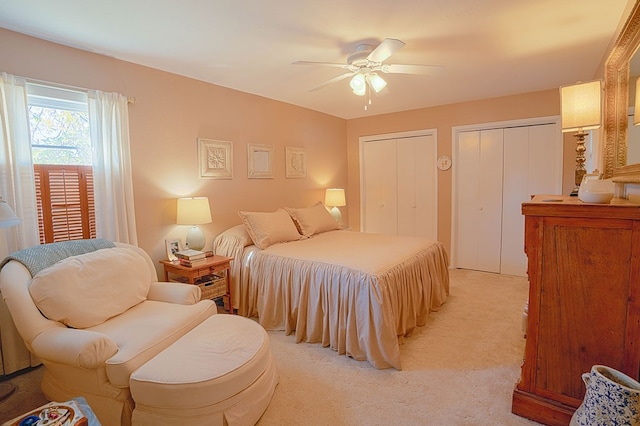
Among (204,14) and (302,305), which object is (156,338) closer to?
(302,305)

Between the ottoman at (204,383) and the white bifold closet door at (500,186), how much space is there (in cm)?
373

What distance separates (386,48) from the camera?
2.13 metres

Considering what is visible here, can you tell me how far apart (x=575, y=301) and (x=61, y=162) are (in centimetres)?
354

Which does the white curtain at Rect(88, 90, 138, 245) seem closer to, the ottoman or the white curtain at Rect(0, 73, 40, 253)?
the white curtain at Rect(0, 73, 40, 253)

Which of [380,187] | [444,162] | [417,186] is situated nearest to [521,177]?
[444,162]

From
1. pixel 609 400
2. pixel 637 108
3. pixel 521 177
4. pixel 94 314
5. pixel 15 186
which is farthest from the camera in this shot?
pixel 521 177

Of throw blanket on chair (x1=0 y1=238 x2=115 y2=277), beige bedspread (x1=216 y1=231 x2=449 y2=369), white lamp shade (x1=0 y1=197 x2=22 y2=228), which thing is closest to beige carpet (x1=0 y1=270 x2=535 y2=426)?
beige bedspread (x1=216 y1=231 x2=449 y2=369)

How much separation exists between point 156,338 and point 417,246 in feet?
7.65

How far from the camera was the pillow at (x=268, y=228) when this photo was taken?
323 centimetres

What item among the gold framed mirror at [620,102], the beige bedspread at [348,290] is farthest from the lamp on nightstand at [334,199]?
the gold framed mirror at [620,102]

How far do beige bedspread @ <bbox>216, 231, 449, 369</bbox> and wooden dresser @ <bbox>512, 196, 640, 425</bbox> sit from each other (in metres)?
0.86

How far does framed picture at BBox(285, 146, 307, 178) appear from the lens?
4.39 m

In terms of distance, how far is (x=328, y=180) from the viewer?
5.13m

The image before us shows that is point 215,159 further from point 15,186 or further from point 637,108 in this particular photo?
point 637,108
